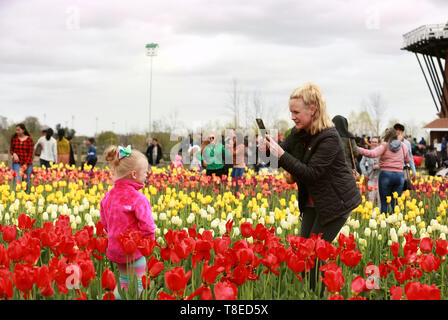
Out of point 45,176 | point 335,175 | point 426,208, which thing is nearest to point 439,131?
point 426,208

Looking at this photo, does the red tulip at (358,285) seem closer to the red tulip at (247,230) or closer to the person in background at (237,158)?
the red tulip at (247,230)

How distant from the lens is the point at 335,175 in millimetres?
3535

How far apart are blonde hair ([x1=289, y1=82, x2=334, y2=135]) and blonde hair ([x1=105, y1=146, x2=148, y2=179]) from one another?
1117 millimetres

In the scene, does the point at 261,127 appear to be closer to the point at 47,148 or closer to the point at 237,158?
the point at 237,158

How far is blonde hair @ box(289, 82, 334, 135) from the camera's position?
343 cm

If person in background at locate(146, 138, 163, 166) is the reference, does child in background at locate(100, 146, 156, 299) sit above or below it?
below

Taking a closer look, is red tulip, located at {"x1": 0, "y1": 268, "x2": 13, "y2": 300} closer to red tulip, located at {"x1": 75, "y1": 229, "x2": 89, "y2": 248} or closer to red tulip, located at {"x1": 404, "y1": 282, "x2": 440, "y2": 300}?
red tulip, located at {"x1": 75, "y1": 229, "x2": 89, "y2": 248}

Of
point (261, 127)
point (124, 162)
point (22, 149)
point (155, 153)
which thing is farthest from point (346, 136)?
point (155, 153)

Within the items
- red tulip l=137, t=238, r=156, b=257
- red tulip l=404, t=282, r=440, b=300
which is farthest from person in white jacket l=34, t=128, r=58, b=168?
red tulip l=404, t=282, r=440, b=300

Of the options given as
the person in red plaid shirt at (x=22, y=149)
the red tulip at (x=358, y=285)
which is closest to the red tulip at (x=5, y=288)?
the red tulip at (x=358, y=285)

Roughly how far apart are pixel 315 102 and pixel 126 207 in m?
1.44

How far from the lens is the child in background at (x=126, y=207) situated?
354 cm

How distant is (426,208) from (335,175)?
20.2 feet
